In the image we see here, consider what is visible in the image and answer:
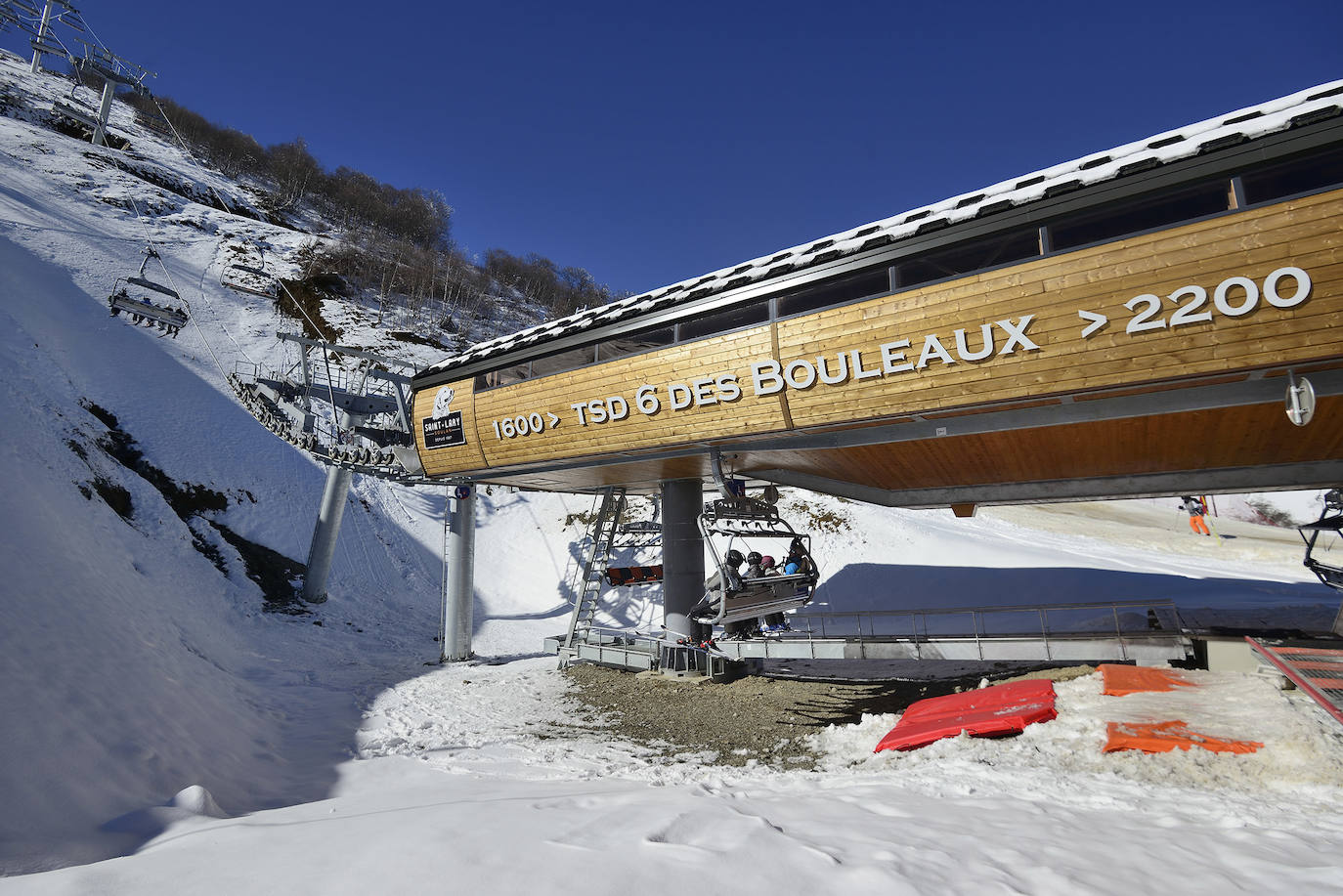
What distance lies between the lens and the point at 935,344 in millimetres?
8430

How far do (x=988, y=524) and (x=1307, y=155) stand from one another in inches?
1047

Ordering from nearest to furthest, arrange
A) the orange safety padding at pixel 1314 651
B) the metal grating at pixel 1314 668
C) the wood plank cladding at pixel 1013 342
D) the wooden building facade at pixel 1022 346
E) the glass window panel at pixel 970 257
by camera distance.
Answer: the metal grating at pixel 1314 668, the wood plank cladding at pixel 1013 342, the wooden building facade at pixel 1022 346, the glass window panel at pixel 970 257, the orange safety padding at pixel 1314 651

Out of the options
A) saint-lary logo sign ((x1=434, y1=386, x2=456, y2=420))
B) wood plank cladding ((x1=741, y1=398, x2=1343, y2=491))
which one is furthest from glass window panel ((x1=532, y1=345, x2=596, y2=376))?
wood plank cladding ((x1=741, y1=398, x2=1343, y2=491))

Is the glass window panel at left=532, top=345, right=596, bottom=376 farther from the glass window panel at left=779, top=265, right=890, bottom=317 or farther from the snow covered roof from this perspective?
the glass window panel at left=779, top=265, right=890, bottom=317

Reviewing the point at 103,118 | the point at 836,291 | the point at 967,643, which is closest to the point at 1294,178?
the point at 836,291

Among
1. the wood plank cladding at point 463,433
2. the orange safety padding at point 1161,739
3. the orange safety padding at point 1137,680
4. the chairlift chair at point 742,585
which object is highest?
the wood plank cladding at point 463,433

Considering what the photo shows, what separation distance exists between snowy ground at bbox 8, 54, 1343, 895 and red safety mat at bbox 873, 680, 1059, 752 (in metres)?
0.35

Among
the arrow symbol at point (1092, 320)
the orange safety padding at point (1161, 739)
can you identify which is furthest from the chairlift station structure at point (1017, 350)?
the orange safety padding at point (1161, 739)

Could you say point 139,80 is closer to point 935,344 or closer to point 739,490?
point 739,490

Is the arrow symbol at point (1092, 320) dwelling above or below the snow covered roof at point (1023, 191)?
below

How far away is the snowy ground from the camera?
318 centimetres

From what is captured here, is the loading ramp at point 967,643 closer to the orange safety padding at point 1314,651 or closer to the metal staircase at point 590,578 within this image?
the metal staircase at point 590,578

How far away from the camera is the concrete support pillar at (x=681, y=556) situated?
1456cm

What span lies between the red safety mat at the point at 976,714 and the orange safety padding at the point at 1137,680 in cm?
77
